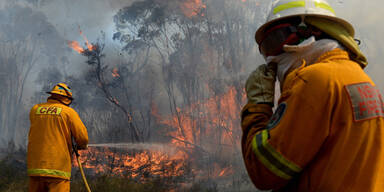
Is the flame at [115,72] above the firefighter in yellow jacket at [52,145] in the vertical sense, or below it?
above

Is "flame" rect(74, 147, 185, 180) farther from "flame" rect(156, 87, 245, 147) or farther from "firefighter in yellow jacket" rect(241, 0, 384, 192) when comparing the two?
"firefighter in yellow jacket" rect(241, 0, 384, 192)

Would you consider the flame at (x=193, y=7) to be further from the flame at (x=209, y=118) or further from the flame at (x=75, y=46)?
the flame at (x=75, y=46)

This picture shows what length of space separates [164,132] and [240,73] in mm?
4559

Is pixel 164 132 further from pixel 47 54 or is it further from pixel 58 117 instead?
pixel 58 117

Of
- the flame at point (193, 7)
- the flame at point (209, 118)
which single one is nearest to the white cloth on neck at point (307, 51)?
the flame at point (209, 118)

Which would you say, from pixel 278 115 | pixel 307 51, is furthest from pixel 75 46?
pixel 278 115

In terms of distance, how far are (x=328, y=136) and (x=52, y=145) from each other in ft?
11.6

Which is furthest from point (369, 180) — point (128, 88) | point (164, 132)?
point (128, 88)

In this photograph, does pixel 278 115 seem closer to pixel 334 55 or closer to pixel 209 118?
pixel 334 55

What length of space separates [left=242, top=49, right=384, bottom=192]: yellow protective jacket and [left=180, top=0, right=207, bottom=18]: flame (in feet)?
43.4

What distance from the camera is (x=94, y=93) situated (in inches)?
550

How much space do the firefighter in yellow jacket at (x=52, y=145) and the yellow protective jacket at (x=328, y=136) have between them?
3.29 m

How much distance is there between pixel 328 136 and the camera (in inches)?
40.4

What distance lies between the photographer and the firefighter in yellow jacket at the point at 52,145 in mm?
3517
